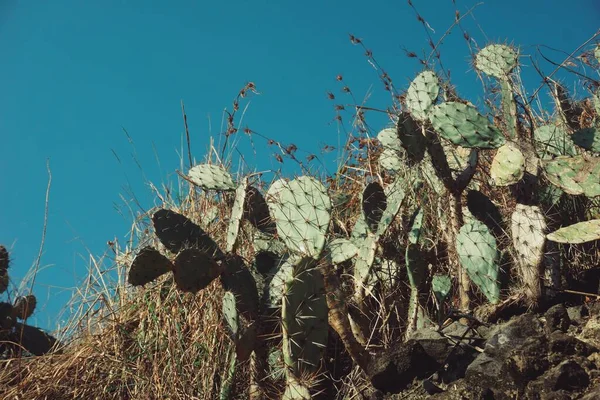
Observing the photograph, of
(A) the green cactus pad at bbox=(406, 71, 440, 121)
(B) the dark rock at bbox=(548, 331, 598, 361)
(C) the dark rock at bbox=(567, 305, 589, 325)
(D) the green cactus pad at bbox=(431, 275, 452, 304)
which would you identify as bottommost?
(B) the dark rock at bbox=(548, 331, 598, 361)

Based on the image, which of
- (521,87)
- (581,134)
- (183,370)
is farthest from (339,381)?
(521,87)

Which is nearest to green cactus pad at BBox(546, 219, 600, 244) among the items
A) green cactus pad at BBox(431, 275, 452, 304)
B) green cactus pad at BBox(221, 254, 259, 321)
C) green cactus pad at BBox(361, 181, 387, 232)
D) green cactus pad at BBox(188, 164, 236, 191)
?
green cactus pad at BBox(431, 275, 452, 304)

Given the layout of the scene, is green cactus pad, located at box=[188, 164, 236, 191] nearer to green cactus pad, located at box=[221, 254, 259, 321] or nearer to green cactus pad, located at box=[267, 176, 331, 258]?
green cactus pad, located at box=[267, 176, 331, 258]

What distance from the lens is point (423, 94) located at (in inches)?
146

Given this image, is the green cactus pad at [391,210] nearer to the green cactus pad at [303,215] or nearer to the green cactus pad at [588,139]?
the green cactus pad at [303,215]

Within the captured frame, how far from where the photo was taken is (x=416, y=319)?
11.1 feet

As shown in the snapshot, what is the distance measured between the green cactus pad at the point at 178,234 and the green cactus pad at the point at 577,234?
125cm

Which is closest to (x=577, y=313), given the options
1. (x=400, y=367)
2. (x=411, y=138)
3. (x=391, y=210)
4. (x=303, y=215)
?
(x=400, y=367)

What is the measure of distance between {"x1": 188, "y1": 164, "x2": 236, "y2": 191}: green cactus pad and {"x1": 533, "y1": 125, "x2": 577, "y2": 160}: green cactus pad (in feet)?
4.51

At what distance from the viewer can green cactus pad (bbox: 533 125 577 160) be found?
3.88 metres

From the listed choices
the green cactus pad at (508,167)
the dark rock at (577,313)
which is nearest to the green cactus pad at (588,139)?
the green cactus pad at (508,167)

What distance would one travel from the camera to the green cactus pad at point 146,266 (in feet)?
9.84

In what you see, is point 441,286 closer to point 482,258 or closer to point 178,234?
point 482,258

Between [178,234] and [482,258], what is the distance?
117cm
